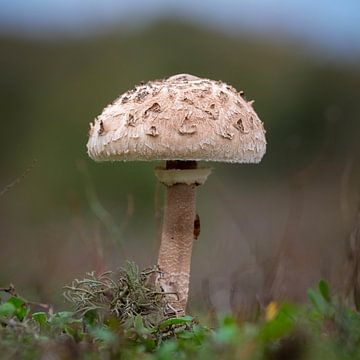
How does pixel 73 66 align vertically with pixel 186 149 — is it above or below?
above

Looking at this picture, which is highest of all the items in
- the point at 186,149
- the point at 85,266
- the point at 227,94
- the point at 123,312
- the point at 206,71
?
the point at 206,71

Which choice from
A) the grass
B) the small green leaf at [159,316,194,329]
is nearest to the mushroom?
the grass

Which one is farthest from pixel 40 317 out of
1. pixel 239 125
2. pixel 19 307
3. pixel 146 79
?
pixel 146 79

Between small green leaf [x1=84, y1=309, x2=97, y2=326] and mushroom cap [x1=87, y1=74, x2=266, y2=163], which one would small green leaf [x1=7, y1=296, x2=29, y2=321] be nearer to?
small green leaf [x1=84, y1=309, x2=97, y2=326]

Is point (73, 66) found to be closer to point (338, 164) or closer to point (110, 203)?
point (110, 203)

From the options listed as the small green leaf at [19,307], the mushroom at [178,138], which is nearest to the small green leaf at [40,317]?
the small green leaf at [19,307]

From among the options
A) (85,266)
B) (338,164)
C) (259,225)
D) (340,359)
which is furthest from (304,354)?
(338,164)

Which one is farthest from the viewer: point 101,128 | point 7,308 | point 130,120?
point 101,128

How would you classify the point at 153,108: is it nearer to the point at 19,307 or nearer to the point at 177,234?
the point at 177,234
